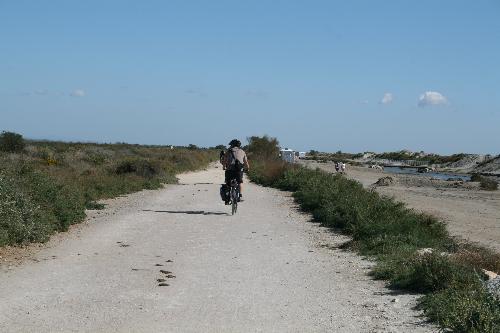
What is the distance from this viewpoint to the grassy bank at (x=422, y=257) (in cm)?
648

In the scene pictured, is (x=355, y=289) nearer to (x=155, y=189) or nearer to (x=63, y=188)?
(x=63, y=188)

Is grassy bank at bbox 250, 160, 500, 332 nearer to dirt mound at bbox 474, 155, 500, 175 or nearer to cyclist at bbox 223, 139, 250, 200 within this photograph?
cyclist at bbox 223, 139, 250, 200

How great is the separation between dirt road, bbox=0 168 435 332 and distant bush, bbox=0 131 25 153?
44.6 metres

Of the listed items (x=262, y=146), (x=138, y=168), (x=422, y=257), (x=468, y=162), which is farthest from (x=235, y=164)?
(x=468, y=162)

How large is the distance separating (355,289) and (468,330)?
327 centimetres

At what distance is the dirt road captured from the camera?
23.3ft

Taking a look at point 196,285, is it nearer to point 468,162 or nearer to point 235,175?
point 235,175

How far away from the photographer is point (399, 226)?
14.5m

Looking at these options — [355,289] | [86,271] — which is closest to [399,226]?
[355,289]

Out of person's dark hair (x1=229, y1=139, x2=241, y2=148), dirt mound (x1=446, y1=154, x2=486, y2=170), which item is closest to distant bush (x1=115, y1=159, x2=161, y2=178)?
person's dark hair (x1=229, y1=139, x2=241, y2=148)

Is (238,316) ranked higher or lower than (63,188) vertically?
lower

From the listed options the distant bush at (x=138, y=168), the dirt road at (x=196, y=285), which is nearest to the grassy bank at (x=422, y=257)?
the dirt road at (x=196, y=285)

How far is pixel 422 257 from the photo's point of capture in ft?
32.0

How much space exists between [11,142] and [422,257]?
54215 millimetres
